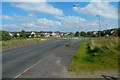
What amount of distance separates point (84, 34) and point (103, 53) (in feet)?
501

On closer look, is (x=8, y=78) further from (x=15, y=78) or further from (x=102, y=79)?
(x=102, y=79)

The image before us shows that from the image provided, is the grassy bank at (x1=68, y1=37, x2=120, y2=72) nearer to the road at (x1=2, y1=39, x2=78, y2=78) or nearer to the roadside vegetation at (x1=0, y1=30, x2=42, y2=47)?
the road at (x1=2, y1=39, x2=78, y2=78)

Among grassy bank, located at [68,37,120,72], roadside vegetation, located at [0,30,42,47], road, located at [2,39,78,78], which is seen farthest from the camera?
roadside vegetation, located at [0,30,42,47]

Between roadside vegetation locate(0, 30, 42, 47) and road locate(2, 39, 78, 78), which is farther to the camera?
roadside vegetation locate(0, 30, 42, 47)

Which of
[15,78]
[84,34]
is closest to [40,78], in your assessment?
[15,78]

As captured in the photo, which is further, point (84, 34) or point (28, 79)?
point (84, 34)

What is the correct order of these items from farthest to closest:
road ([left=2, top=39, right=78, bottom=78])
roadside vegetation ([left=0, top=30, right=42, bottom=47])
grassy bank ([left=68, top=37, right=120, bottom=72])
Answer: roadside vegetation ([left=0, top=30, right=42, bottom=47])
grassy bank ([left=68, top=37, right=120, bottom=72])
road ([left=2, top=39, right=78, bottom=78])

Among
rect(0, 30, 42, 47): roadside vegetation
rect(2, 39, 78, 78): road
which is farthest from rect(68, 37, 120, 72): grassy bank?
rect(0, 30, 42, 47): roadside vegetation

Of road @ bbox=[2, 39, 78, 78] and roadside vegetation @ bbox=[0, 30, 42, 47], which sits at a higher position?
roadside vegetation @ bbox=[0, 30, 42, 47]

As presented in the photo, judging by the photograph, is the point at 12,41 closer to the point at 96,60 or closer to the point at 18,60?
the point at 18,60

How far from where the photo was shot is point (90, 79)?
11.8 m

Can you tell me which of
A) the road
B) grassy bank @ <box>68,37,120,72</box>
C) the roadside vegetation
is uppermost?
the roadside vegetation

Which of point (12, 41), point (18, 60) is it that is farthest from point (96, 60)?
point (12, 41)

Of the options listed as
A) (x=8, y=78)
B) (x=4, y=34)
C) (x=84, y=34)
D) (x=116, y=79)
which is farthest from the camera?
(x=84, y=34)
